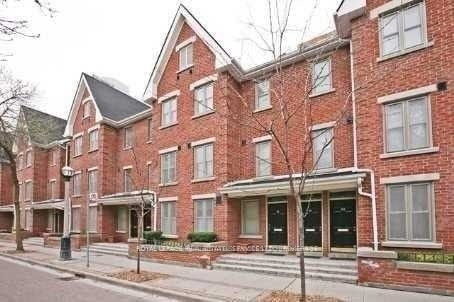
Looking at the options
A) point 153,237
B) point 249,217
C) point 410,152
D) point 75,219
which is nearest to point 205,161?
point 249,217

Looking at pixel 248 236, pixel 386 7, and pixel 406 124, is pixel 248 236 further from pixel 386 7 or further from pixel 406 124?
pixel 386 7

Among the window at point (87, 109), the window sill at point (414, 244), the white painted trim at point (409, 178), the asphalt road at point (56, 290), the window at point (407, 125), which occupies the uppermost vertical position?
the window at point (87, 109)

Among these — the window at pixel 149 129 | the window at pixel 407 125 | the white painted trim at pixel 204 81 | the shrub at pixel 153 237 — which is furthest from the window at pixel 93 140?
the window at pixel 407 125

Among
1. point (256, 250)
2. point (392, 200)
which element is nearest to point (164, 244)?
point (256, 250)

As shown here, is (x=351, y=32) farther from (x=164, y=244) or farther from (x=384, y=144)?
(x=164, y=244)

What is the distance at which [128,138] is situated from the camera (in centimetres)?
2633

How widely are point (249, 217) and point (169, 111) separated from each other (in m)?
7.83

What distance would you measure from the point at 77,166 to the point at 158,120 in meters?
11.1

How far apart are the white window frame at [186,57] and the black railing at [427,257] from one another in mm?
13937

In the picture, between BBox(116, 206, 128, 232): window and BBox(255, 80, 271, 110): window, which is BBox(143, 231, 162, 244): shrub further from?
BBox(255, 80, 271, 110): window

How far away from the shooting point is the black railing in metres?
10.1

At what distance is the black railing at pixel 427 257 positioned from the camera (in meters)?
10.1

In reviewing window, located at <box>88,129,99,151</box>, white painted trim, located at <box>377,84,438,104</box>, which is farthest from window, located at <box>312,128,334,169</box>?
window, located at <box>88,129,99,151</box>

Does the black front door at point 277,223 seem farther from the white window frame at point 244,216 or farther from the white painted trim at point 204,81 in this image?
the white painted trim at point 204,81
